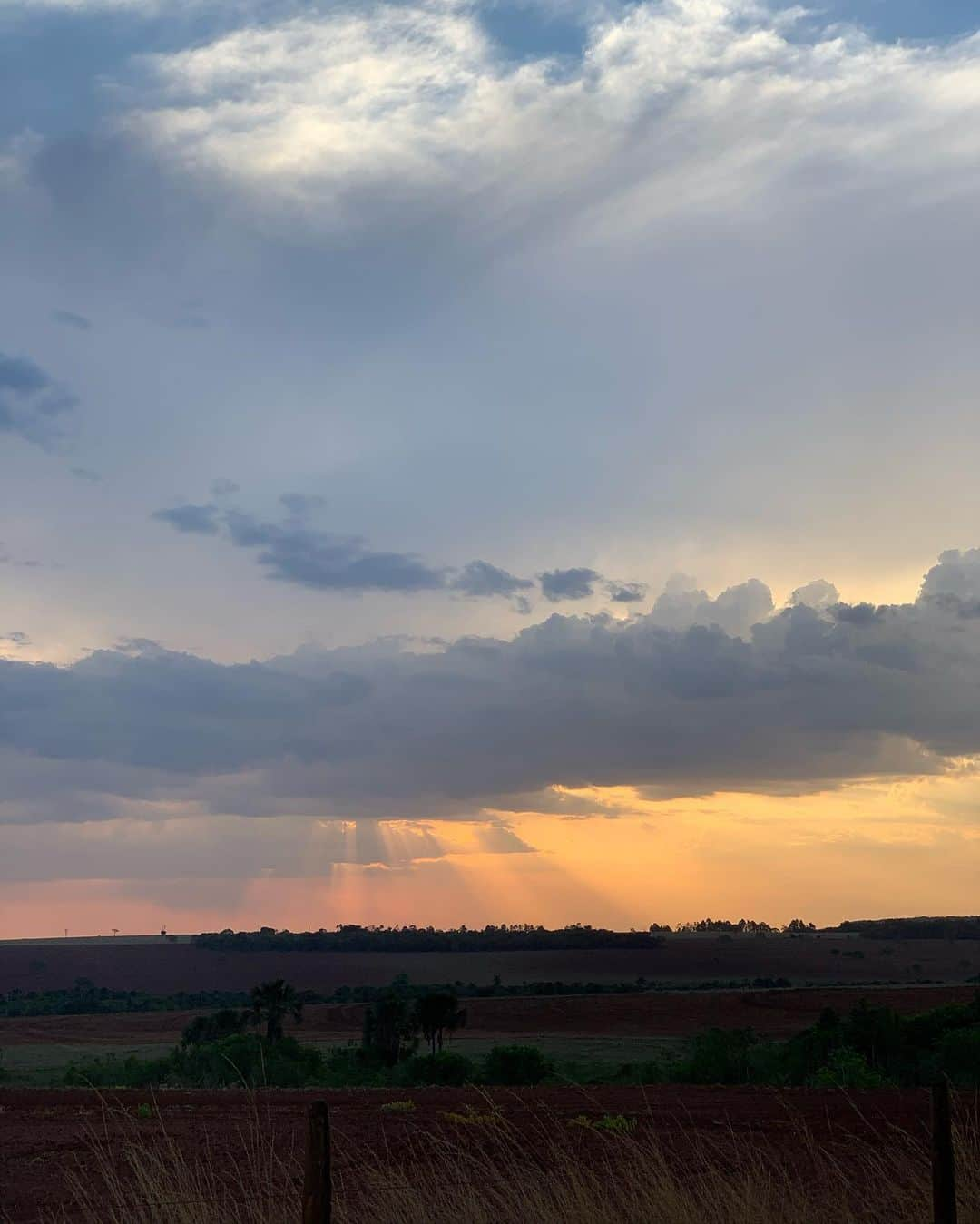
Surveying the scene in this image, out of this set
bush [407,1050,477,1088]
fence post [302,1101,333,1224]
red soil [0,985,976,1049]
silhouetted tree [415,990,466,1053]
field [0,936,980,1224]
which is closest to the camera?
fence post [302,1101,333,1224]

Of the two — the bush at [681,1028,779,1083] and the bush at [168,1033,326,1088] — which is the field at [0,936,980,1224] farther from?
the bush at [681,1028,779,1083]

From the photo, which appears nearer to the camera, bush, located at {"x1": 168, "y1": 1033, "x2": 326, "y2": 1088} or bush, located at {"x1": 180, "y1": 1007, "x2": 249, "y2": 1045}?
bush, located at {"x1": 168, "y1": 1033, "x2": 326, "y2": 1088}

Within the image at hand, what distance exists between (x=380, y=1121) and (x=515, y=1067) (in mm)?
17890

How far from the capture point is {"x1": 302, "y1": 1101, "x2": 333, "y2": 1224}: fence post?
731cm

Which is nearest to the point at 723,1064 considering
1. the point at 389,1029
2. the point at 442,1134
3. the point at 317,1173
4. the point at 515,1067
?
the point at 515,1067

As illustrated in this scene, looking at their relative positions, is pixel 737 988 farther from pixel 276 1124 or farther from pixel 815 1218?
pixel 815 1218

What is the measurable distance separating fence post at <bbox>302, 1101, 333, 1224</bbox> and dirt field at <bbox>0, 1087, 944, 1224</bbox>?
9057mm

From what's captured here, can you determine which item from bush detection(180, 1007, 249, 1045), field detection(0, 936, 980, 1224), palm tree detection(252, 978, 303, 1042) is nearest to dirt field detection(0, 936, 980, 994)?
field detection(0, 936, 980, 1224)

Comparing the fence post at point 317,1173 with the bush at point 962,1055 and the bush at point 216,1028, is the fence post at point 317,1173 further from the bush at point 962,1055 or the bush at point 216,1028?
the bush at point 216,1028

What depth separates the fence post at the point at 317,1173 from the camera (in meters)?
7.31

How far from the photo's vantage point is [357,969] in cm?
17575

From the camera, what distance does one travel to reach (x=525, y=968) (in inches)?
6973

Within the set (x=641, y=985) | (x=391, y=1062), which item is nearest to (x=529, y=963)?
(x=641, y=985)

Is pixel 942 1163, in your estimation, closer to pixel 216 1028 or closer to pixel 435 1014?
pixel 435 1014
